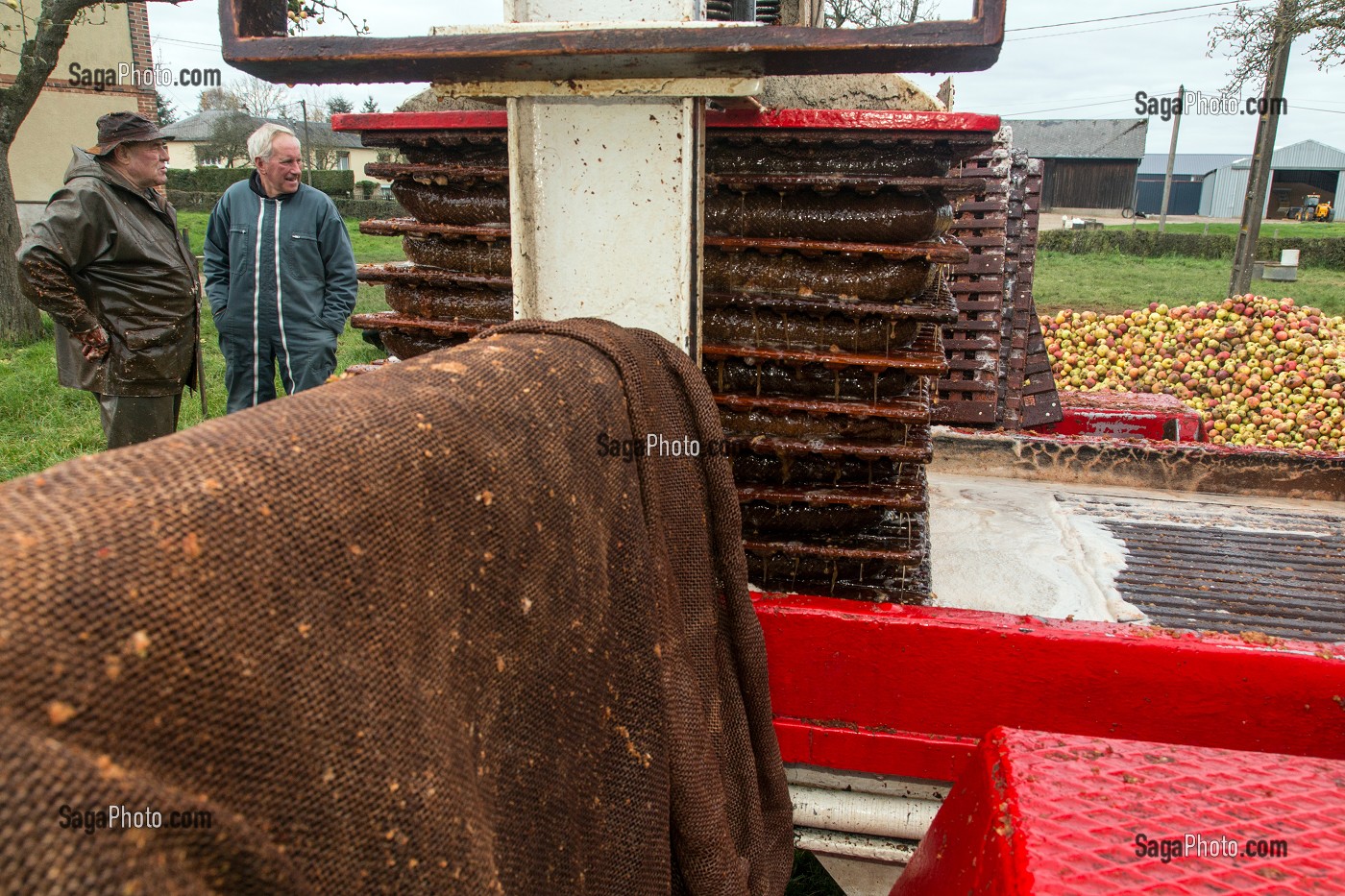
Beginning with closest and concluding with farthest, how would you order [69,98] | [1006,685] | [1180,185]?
[1006,685]
[69,98]
[1180,185]

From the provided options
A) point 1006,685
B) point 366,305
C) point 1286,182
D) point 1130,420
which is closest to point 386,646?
point 1006,685

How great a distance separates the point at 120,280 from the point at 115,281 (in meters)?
0.02

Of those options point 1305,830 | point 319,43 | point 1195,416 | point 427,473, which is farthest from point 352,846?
point 1195,416

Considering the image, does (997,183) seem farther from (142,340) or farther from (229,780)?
(229,780)

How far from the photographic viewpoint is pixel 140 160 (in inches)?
189

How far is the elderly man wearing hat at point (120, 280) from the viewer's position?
4.50 metres

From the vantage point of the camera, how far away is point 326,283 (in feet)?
18.0

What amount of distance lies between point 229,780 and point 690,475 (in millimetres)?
1114

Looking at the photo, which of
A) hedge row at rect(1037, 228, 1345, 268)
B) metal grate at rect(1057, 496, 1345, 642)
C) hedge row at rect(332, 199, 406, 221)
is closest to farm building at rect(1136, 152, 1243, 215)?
hedge row at rect(1037, 228, 1345, 268)

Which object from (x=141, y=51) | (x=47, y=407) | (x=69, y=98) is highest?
(x=141, y=51)

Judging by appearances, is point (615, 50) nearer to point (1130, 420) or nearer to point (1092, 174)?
point (1130, 420)

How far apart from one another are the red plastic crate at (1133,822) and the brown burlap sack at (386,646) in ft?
1.61

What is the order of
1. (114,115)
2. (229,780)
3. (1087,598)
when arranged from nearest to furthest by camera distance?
(229,780)
(1087,598)
(114,115)

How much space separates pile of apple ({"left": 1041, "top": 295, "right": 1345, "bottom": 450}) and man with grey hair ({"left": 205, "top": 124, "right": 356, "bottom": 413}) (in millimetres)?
9244
